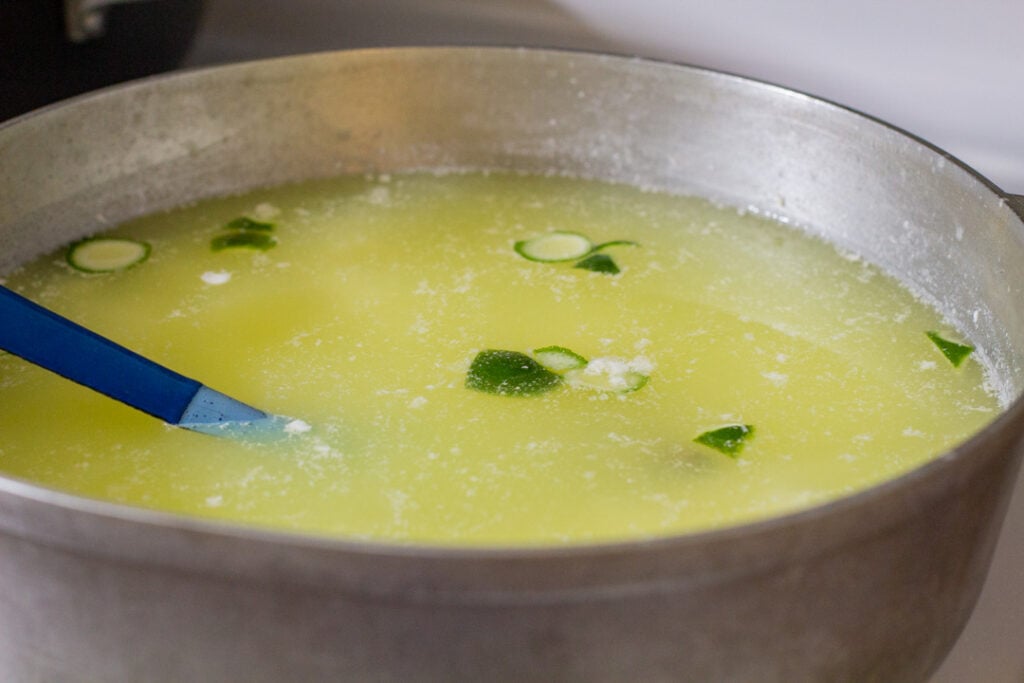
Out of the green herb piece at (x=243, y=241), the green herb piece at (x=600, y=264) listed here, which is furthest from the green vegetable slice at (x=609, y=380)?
the green herb piece at (x=243, y=241)

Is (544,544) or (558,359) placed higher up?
(544,544)

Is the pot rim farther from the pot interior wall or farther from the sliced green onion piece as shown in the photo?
the sliced green onion piece

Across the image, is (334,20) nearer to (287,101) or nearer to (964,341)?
(287,101)

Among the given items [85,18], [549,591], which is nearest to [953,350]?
[549,591]

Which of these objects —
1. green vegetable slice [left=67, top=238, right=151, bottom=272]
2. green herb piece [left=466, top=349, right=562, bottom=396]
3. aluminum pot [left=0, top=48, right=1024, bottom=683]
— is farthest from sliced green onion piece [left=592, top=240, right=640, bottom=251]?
green vegetable slice [left=67, top=238, right=151, bottom=272]

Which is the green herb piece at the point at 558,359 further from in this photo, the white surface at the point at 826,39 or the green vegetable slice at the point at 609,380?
the white surface at the point at 826,39

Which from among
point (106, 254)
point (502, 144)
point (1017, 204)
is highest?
point (1017, 204)

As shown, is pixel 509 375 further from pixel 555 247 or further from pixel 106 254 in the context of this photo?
pixel 106 254
